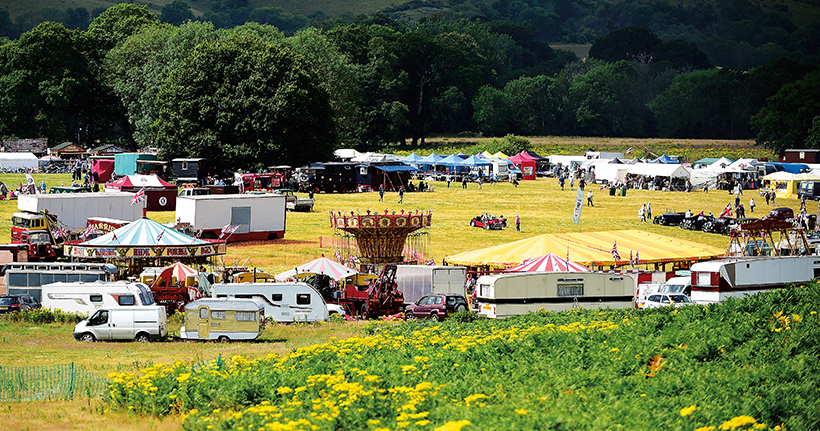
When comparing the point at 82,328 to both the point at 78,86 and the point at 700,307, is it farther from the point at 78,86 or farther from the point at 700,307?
the point at 78,86

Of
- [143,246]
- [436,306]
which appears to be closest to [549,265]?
[436,306]

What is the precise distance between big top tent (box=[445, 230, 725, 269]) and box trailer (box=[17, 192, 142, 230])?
61.4ft

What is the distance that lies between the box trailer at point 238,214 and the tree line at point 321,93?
98.6 ft

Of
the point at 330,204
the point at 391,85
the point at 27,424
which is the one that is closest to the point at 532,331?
the point at 27,424

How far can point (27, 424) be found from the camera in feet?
47.1

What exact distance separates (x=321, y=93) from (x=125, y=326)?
6065cm

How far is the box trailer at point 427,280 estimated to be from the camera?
3200 cm

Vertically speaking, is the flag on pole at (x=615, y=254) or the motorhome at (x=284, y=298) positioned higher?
the flag on pole at (x=615, y=254)

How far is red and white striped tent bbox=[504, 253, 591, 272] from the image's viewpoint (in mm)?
32188

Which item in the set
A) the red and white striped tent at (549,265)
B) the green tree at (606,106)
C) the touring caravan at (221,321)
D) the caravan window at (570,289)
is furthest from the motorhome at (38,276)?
the green tree at (606,106)

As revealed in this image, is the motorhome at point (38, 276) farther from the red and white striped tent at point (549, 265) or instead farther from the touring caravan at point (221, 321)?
the red and white striped tent at point (549, 265)

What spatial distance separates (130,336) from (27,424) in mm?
10117

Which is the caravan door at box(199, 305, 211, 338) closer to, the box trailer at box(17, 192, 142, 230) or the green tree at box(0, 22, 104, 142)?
the box trailer at box(17, 192, 142, 230)

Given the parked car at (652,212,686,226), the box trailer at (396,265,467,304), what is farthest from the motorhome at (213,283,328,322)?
the parked car at (652,212,686,226)
